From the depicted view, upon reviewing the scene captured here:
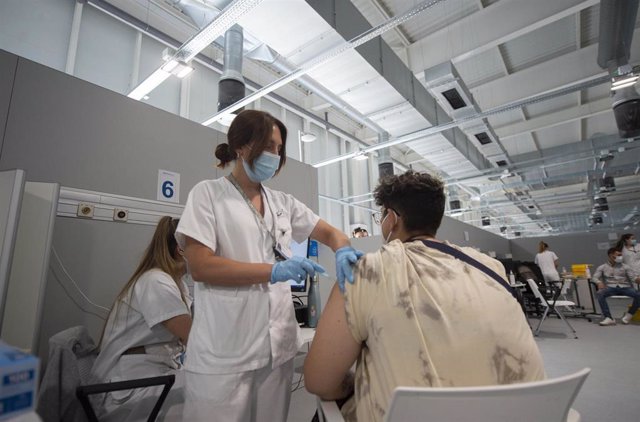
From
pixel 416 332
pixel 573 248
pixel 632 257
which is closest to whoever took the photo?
pixel 416 332

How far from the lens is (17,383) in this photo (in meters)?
0.37

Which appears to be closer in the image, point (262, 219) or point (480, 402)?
point (480, 402)

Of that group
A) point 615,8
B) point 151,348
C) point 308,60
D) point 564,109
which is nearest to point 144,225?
point 151,348

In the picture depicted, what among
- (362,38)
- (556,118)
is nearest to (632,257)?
(556,118)

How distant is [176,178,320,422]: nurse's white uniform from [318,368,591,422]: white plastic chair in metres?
0.47

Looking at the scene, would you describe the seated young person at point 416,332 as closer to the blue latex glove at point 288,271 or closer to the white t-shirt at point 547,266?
the blue latex glove at point 288,271

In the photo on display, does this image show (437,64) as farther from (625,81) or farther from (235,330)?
(235,330)

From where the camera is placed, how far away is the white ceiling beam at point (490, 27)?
366 centimetres

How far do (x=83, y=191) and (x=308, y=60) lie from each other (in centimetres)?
224

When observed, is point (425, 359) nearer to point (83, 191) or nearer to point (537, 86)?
point (83, 191)

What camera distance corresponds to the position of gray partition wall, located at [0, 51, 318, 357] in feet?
5.11

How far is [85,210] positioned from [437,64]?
14.1 ft

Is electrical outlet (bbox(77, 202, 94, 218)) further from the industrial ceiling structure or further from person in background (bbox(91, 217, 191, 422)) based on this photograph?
the industrial ceiling structure

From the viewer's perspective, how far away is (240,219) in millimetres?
998
